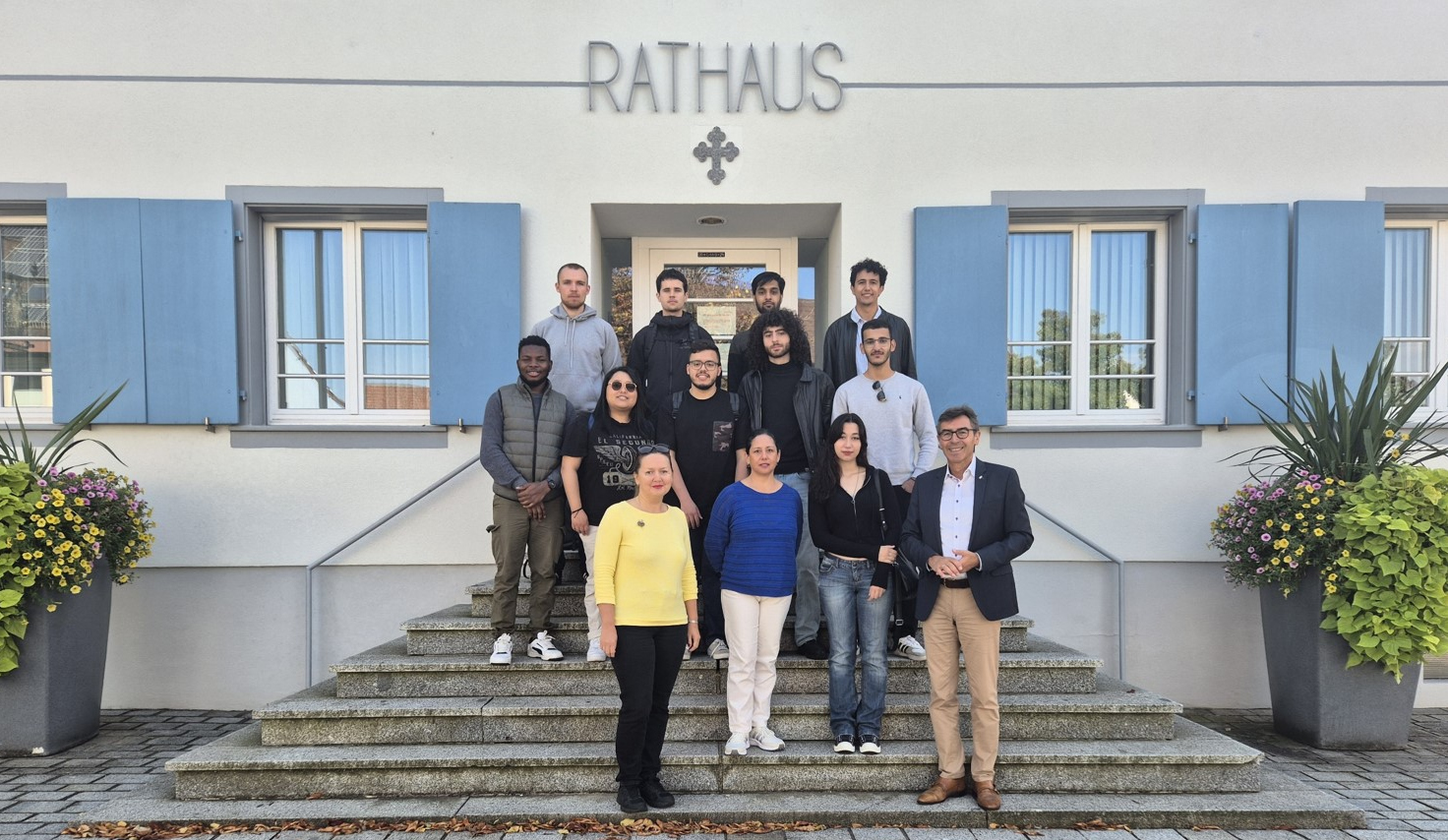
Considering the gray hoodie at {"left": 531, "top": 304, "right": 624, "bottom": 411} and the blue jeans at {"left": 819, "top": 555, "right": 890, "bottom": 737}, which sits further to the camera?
the gray hoodie at {"left": 531, "top": 304, "right": 624, "bottom": 411}

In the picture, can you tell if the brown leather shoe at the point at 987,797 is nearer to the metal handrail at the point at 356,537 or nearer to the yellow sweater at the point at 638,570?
the yellow sweater at the point at 638,570

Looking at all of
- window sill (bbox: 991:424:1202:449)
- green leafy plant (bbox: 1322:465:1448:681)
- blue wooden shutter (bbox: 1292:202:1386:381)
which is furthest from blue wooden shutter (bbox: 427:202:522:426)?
blue wooden shutter (bbox: 1292:202:1386:381)

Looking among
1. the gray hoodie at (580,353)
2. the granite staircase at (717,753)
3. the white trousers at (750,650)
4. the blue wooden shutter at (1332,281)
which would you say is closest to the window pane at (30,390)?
the granite staircase at (717,753)

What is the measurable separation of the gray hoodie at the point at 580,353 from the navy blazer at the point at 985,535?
2006 millimetres

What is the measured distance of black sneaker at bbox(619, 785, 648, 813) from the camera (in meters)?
3.69

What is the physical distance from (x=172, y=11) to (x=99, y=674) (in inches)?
177

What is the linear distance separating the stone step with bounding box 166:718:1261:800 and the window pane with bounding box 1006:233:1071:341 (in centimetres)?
325

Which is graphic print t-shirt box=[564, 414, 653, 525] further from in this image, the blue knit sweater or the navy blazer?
the navy blazer

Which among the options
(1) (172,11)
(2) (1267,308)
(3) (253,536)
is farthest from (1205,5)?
(3) (253,536)

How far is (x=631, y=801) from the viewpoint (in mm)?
3691

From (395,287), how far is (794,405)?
3515 millimetres

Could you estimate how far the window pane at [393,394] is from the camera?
6.20 meters

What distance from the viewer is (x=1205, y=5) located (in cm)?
593

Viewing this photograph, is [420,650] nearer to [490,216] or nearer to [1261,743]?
[490,216]
